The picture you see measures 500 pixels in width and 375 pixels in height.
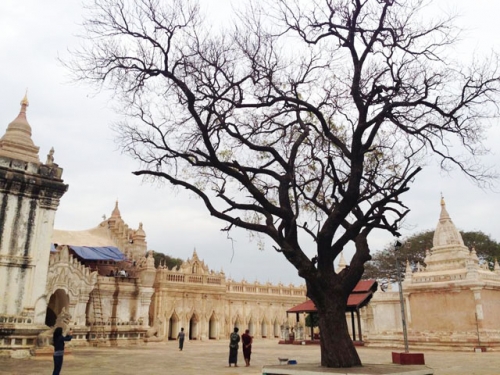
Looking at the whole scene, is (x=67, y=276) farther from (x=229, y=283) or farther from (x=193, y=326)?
(x=229, y=283)

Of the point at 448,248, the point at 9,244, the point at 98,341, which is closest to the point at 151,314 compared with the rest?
the point at 98,341

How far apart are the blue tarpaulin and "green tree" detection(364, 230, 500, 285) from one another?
29.5m

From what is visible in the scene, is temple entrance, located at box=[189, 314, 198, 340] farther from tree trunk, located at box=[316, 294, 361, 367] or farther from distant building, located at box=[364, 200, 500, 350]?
tree trunk, located at box=[316, 294, 361, 367]

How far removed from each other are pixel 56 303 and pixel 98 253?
737 cm

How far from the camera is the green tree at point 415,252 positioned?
175 ft

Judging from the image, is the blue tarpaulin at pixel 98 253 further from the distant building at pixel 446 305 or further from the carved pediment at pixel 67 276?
the distant building at pixel 446 305

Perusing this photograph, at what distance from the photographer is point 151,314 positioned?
40.3m

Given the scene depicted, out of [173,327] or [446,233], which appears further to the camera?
[173,327]

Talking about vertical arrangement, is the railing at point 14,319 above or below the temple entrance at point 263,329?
above

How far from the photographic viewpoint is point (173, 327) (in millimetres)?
41500

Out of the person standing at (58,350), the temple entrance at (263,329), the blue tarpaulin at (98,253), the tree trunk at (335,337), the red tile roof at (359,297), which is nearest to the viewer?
the tree trunk at (335,337)

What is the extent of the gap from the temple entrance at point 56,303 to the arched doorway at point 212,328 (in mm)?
16060

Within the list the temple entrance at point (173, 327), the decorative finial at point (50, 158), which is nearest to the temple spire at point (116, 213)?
the temple entrance at point (173, 327)

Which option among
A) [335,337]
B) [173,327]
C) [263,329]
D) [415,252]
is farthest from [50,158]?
[415,252]
